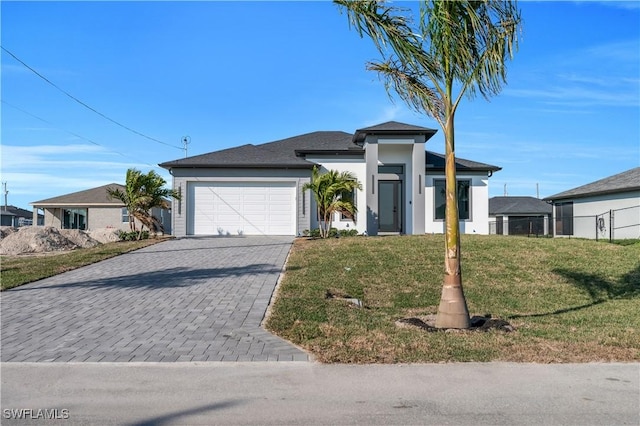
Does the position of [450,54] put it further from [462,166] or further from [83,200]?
[83,200]

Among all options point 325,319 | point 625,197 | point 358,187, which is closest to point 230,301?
point 325,319

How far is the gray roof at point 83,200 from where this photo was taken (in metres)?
35.1

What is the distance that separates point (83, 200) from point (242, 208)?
2024 cm

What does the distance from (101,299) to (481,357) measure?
281 inches

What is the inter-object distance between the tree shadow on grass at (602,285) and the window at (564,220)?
19.5 m

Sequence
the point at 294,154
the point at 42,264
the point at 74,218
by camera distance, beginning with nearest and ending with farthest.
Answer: the point at 42,264
the point at 294,154
the point at 74,218

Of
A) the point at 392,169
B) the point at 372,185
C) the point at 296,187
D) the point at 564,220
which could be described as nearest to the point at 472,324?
the point at 372,185

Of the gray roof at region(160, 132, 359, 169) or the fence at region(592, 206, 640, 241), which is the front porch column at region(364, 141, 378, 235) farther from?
the fence at region(592, 206, 640, 241)

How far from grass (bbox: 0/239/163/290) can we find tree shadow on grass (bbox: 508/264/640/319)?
39.8 ft

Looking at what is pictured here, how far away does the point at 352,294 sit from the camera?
10.4 m

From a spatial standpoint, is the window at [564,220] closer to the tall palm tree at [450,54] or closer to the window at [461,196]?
the window at [461,196]

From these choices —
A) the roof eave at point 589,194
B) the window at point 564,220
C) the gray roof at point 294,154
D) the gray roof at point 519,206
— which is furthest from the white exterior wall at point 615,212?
the gray roof at point 519,206

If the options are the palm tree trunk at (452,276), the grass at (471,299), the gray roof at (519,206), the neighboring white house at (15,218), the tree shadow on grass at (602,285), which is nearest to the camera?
the grass at (471,299)

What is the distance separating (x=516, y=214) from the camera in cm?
4116
